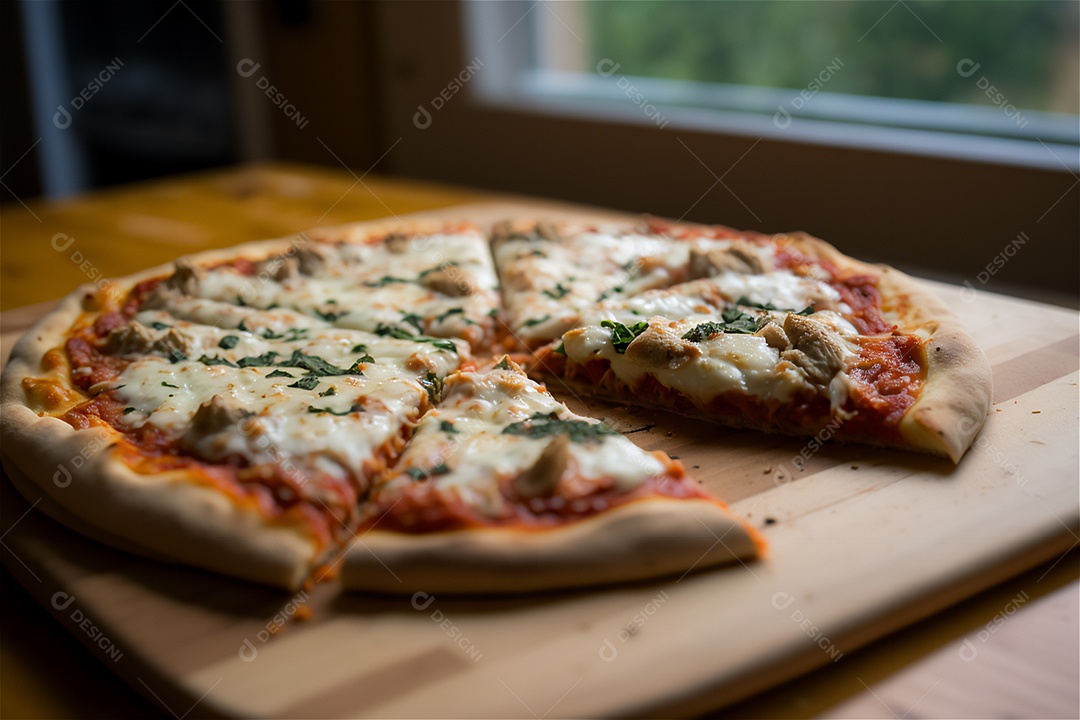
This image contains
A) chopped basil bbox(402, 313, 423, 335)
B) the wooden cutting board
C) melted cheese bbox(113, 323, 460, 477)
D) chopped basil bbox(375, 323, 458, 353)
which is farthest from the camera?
chopped basil bbox(402, 313, 423, 335)

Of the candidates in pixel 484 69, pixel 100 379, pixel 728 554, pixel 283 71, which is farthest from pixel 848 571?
pixel 283 71

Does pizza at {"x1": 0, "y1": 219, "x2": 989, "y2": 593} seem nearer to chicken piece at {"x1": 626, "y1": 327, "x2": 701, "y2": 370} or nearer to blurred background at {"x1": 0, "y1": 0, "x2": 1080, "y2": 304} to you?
chicken piece at {"x1": 626, "y1": 327, "x2": 701, "y2": 370}

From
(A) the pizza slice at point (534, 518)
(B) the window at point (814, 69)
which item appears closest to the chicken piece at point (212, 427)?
(A) the pizza slice at point (534, 518)

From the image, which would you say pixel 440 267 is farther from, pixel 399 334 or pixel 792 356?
pixel 792 356

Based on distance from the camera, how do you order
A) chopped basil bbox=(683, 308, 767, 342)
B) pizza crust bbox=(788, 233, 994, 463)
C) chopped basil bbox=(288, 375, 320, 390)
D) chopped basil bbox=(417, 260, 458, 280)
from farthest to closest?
chopped basil bbox=(417, 260, 458, 280) < chopped basil bbox=(683, 308, 767, 342) < chopped basil bbox=(288, 375, 320, 390) < pizza crust bbox=(788, 233, 994, 463)

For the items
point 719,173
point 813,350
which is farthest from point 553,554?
point 719,173

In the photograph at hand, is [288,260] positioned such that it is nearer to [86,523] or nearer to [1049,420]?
[86,523]

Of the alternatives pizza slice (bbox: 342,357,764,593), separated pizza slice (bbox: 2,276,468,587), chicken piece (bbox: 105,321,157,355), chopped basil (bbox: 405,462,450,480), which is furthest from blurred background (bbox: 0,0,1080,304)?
chicken piece (bbox: 105,321,157,355)
